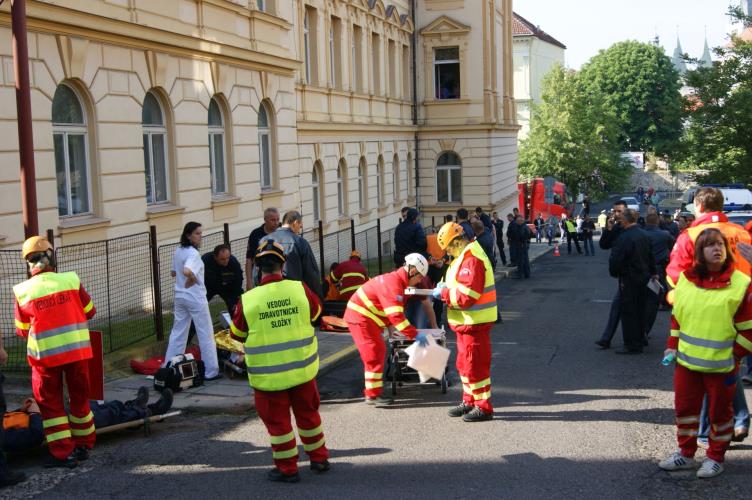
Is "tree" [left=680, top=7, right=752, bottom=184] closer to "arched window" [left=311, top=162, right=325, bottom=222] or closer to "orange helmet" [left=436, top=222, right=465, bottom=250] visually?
"arched window" [left=311, top=162, right=325, bottom=222]

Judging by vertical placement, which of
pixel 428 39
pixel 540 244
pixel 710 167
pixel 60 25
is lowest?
pixel 540 244

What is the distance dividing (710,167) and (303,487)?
109 ft

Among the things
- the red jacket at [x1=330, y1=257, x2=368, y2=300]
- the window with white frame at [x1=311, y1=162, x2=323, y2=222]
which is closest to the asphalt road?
the red jacket at [x1=330, y1=257, x2=368, y2=300]

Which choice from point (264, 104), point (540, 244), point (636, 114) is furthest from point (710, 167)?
point (636, 114)

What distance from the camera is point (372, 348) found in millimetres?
9328

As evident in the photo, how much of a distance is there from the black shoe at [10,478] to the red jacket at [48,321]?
0.84 metres

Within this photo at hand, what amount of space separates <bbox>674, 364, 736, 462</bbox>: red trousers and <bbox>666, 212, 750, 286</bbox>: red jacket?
4.01ft

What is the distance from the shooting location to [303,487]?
23.0 feet

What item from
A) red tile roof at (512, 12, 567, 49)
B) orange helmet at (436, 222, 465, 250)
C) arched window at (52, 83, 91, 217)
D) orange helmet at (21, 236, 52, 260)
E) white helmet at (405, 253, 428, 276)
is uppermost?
red tile roof at (512, 12, 567, 49)

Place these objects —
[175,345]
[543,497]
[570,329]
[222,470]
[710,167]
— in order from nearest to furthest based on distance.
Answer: [543,497] < [222,470] < [175,345] < [570,329] < [710,167]

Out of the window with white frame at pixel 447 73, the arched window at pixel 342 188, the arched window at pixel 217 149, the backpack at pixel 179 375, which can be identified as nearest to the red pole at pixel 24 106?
the backpack at pixel 179 375

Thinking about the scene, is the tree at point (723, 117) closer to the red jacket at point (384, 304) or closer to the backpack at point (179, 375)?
the red jacket at point (384, 304)

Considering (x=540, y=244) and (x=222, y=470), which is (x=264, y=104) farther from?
(x=540, y=244)

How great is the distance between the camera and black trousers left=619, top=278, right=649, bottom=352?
40.5ft
